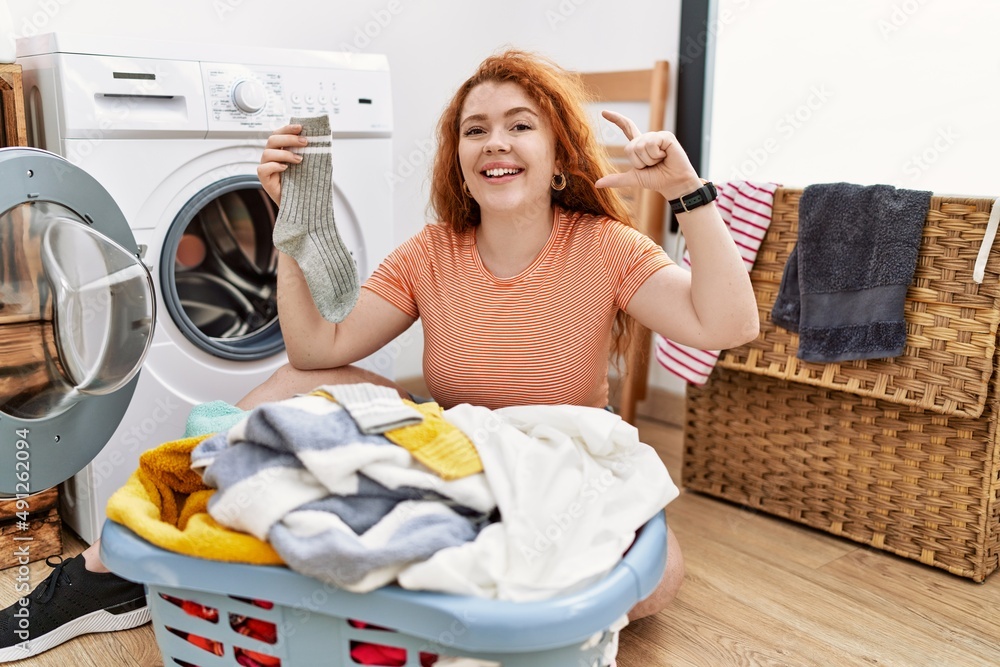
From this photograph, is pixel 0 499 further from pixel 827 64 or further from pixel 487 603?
pixel 827 64

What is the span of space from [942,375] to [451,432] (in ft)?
3.39

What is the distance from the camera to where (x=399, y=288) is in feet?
5.20

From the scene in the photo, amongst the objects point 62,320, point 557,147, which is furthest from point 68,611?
point 557,147

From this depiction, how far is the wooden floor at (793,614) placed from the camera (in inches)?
55.8

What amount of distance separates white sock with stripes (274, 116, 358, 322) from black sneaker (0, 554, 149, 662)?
0.58 m

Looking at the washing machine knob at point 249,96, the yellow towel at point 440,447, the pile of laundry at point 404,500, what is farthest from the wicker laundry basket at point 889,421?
the washing machine knob at point 249,96

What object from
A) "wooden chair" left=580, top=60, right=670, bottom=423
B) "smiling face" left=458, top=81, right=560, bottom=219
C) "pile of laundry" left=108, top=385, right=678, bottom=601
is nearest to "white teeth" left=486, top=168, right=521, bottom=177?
"smiling face" left=458, top=81, right=560, bottom=219

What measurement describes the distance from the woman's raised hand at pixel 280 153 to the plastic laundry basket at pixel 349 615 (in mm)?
585

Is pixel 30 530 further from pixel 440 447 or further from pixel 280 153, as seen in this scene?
pixel 440 447

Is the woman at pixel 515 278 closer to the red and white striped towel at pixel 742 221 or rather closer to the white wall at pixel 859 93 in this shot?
the red and white striped towel at pixel 742 221

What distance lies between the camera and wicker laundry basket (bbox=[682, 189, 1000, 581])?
1.59m

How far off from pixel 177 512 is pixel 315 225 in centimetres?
50

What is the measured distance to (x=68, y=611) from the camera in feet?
4.66

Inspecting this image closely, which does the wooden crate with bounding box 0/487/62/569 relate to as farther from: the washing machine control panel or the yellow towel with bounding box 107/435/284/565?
the washing machine control panel
